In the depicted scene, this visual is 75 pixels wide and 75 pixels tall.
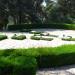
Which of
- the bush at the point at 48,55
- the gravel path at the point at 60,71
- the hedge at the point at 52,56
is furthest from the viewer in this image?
the hedge at the point at 52,56

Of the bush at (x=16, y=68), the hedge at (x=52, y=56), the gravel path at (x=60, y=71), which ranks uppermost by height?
the bush at (x=16, y=68)

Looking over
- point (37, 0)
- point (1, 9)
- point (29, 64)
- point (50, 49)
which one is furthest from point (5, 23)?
point (29, 64)

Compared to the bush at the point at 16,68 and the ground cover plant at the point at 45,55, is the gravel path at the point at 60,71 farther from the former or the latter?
the bush at the point at 16,68

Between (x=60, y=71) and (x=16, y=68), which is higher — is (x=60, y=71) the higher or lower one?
the lower one

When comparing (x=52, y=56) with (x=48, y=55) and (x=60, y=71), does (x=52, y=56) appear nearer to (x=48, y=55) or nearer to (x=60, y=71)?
(x=48, y=55)

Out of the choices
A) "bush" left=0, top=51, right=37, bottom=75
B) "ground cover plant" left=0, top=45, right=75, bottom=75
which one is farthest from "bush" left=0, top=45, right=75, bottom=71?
"bush" left=0, top=51, right=37, bottom=75

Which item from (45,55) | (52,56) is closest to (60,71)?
(52,56)

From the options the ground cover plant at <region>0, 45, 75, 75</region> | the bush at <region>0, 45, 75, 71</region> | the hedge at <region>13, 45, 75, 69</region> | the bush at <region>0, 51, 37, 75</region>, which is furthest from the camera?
the hedge at <region>13, 45, 75, 69</region>

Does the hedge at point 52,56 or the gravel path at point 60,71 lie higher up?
the hedge at point 52,56

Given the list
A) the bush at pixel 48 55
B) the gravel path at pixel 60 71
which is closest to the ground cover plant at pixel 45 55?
the bush at pixel 48 55

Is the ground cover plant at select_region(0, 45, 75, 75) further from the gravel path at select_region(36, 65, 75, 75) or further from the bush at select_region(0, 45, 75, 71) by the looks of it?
the gravel path at select_region(36, 65, 75, 75)

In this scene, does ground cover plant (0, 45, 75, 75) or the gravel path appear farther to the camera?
the gravel path

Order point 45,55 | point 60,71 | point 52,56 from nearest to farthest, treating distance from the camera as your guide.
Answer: point 60,71
point 45,55
point 52,56

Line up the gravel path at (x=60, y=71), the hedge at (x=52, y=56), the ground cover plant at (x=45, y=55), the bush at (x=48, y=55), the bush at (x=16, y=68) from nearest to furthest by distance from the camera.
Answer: the bush at (x=16, y=68) → the ground cover plant at (x=45, y=55) → the gravel path at (x=60, y=71) → the bush at (x=48, y=55) → the hedge at (x=52, y=56)
